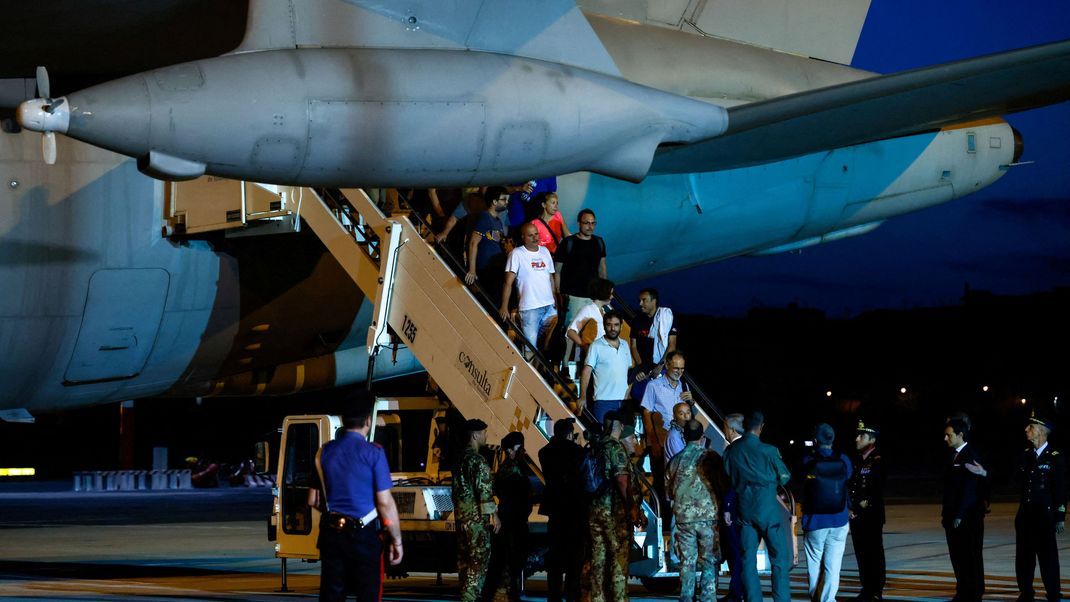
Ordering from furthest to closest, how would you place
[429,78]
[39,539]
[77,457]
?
[77,457], [39,539], [429,78]

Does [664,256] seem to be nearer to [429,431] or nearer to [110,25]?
[429,431]

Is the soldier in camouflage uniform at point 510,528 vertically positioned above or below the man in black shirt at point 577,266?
below

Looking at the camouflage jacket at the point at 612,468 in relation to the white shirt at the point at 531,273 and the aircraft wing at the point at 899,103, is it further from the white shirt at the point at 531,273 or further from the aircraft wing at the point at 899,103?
the white shirt at the point at 531,273

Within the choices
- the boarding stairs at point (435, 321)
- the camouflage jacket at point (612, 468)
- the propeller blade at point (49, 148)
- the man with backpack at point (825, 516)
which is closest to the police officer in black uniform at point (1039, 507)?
the man with backpack at point (825, 516)

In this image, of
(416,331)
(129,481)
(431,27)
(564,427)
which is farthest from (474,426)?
(129,481)

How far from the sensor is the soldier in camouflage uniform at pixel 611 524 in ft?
35.5

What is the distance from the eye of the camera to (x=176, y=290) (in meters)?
14.6

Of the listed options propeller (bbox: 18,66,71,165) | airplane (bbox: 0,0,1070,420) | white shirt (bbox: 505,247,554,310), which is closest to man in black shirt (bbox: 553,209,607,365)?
white shirt (bbox: 505,247,554,310)

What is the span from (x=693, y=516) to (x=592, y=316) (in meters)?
2.80

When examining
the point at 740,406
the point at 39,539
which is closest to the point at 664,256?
the point at 39,539

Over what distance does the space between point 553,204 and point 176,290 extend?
421 centimetres

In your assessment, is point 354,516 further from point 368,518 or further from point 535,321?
point 535,321

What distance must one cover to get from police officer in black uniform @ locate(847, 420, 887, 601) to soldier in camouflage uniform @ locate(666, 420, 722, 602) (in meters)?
1.74

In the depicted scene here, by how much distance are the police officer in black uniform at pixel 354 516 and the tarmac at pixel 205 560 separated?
464 cm
